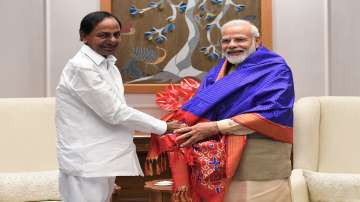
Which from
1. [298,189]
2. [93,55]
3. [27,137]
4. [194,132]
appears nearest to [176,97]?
[194,132]

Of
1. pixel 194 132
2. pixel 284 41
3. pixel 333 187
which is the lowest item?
pixel 333 187

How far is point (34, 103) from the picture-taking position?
3650 mm

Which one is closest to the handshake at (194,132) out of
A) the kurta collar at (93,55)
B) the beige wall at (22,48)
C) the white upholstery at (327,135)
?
the kurta collar at (93,55)

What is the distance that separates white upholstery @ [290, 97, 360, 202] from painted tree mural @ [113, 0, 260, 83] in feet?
3.36

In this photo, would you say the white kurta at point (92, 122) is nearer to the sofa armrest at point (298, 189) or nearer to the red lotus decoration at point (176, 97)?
the red lotus decoration at point (176, 97)

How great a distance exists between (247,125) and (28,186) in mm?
1685

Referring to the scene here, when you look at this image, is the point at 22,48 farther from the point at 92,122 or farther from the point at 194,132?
the point at 194,132

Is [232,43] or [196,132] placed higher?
[232,43]

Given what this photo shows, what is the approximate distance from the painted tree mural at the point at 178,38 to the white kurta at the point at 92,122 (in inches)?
74.7

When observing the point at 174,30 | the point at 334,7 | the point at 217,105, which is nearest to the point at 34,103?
the point at 174,30

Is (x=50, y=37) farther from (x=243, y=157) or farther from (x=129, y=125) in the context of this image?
(x=243, y=157)

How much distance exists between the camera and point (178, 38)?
14.3ft

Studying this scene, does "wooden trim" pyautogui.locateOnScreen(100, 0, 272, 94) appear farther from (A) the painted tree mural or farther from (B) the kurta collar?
(B) the kurta collar

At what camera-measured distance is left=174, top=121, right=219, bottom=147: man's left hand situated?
7.27ft
